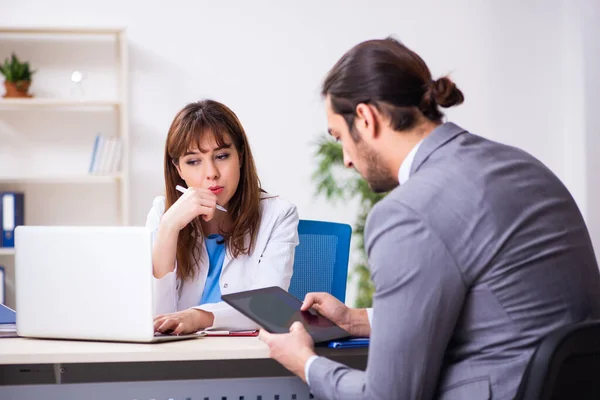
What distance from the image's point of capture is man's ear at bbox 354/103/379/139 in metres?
1.39

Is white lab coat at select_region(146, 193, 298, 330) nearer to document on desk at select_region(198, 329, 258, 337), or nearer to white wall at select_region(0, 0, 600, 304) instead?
document on desk at select_region(198, 329, 258, 337)

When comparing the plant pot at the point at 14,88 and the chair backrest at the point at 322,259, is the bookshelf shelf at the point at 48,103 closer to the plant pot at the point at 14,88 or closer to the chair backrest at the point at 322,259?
the plant pot at the point at 14,88

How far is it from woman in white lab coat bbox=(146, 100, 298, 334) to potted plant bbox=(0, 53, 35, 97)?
2312mm

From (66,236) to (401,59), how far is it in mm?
791

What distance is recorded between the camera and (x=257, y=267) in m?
2.25

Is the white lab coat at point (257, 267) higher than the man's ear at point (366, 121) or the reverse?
the reverse

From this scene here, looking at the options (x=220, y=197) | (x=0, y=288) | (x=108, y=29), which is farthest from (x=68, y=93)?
(x=220, y=197)

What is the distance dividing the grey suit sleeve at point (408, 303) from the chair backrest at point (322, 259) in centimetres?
105

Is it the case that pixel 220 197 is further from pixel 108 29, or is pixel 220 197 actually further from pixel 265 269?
pixel 108 29

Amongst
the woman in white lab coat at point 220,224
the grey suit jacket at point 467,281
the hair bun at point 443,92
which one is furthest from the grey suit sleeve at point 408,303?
the woman in white lab coat at point 220,224

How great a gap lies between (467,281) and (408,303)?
0.34ft

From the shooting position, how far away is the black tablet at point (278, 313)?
5.04 ft

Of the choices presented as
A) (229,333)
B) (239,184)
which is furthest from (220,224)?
(229,333)

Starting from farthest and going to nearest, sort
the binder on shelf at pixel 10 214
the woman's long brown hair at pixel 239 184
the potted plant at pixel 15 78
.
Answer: the potted plant at pixel 15 78
the binder on shelf at pixel 10 214
the woman's long brown hair at pixel 239 184
